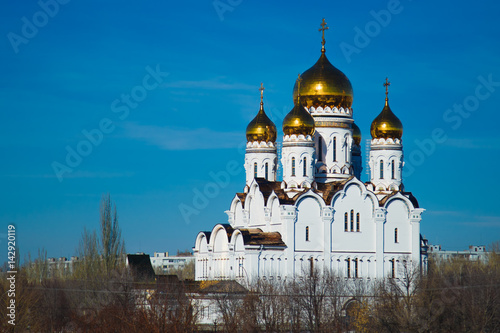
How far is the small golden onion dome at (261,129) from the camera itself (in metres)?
43.1

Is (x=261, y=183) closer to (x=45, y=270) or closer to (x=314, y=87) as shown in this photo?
(x=314, y=87)

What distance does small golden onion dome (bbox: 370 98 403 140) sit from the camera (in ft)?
137

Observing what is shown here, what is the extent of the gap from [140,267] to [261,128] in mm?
9069

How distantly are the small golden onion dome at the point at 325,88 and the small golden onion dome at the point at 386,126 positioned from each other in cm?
153

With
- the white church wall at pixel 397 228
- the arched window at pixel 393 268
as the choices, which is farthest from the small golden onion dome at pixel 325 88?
the arched window at pixel 393 268

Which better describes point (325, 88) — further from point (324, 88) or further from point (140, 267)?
point (140, 267)

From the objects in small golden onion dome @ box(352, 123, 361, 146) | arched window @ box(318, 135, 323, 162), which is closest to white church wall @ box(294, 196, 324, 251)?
arched window @ box(318, 135, 323, 162)

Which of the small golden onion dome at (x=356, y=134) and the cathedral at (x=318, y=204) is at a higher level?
the small golden onion dome at (x=356, y=134)

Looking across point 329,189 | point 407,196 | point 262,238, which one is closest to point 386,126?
point 407,196

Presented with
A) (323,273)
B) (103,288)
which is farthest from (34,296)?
(323,273)

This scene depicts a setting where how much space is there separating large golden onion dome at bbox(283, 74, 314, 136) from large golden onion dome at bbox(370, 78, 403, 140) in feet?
11.9

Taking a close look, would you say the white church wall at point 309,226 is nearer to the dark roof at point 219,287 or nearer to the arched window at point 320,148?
the arched window at point 320,148

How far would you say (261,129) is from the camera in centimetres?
4303

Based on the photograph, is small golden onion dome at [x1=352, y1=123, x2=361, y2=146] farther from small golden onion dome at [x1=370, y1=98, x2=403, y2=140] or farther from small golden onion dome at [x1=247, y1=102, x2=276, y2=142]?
small golden onion dome at [x1=247, y1=102, x2=276, y2=142]
